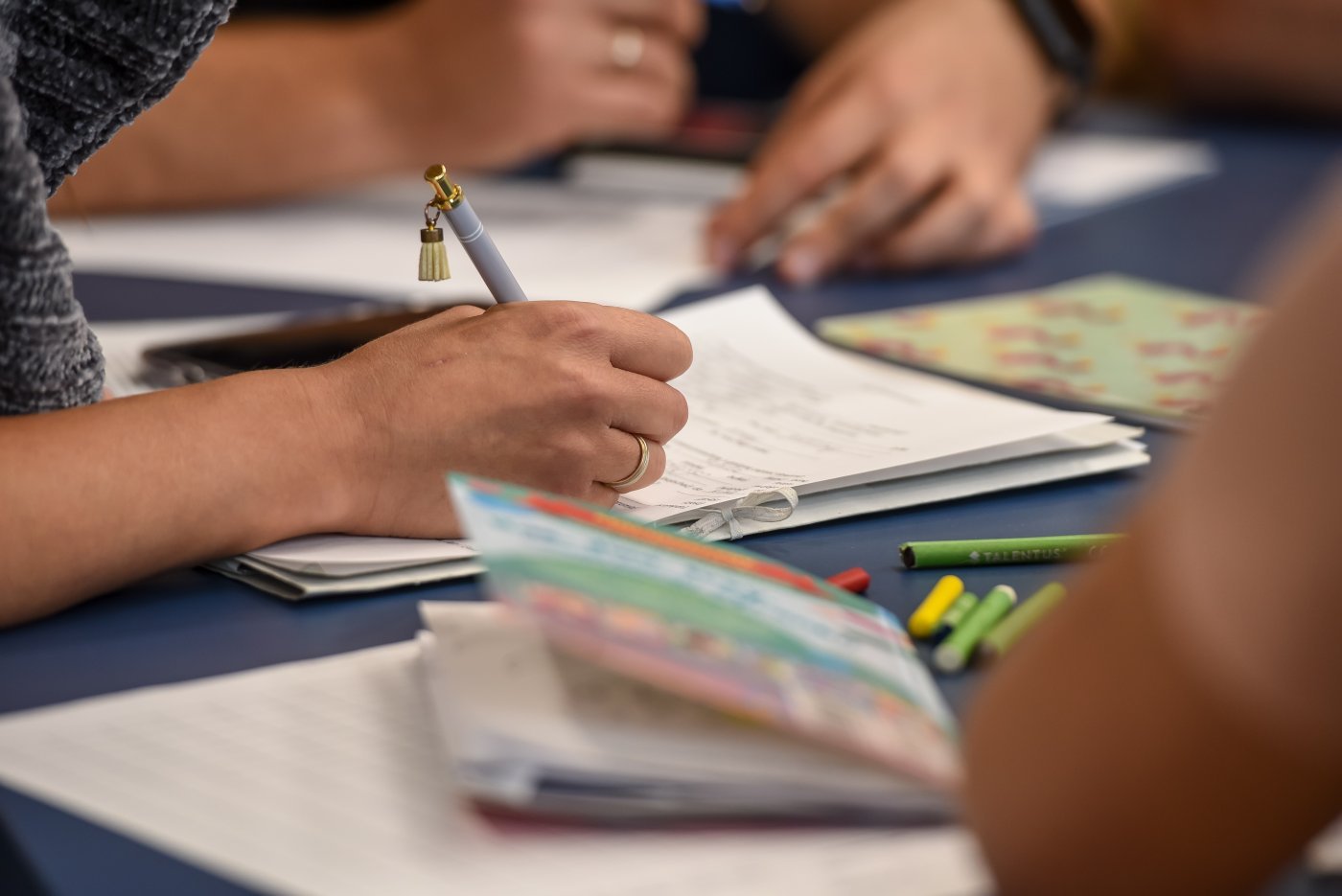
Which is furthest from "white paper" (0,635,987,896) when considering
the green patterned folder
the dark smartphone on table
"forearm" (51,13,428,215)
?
"forearm" (51,13,428,215)

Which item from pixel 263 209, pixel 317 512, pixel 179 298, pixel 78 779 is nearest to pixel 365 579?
pixel 317 512

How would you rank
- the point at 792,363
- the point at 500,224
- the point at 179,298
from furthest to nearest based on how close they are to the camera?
the point at 500,224 < the point at 179,298 < the point at 792,363

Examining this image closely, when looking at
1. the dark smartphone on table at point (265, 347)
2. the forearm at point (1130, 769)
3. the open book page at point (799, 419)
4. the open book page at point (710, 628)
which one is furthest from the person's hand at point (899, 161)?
the forearm at point (1130, 769)

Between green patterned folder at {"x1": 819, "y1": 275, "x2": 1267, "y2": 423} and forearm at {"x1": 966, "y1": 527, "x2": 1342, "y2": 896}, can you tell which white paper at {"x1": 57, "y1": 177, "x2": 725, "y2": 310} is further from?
forearm at {"x1": 966, "y1": 527, "x2": 1342, "y2": 896}

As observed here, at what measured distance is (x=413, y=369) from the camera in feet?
1.82

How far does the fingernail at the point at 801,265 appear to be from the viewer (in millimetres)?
1074

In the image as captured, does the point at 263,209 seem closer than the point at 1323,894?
No

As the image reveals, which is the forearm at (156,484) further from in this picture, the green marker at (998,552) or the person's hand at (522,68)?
the person's hand at (522,68)

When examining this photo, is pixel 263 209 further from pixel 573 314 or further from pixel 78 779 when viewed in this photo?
pixel 78 779

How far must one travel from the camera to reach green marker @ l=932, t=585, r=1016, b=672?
0.47 meters

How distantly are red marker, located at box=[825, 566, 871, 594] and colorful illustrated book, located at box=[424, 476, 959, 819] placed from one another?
0.10 meters

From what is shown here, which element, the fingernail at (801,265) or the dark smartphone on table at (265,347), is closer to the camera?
the dark smartphone on table at (265,347)

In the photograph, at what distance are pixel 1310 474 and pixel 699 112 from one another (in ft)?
5.12

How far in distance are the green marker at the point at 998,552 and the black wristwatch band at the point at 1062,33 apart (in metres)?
0.80
